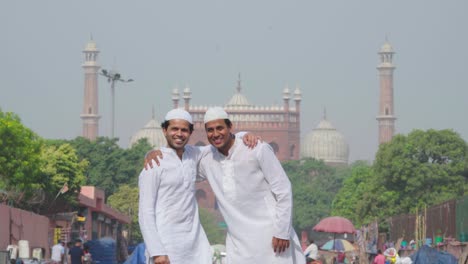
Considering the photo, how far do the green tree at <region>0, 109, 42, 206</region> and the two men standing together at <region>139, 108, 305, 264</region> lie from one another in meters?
Result: 25.4

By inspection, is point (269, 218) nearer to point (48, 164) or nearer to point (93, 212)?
point (48, 164)

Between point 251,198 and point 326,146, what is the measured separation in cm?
14445

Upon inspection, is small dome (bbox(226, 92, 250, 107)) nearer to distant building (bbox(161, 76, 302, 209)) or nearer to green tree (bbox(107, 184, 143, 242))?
distant building (bbox(161, 76, 302, 209))

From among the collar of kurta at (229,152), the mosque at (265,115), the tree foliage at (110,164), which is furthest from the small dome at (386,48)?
the collar of kurta at (229,152)

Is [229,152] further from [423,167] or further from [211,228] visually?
[211,228]

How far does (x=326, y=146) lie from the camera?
151750 millimetres

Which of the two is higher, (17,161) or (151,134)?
(151,134)

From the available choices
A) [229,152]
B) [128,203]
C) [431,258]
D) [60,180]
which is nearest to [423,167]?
[60,180]

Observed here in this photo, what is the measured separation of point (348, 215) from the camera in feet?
226

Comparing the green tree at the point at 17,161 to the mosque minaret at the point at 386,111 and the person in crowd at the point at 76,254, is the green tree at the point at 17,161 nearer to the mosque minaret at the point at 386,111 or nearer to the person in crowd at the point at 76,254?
the person in crowd at the point at 76,254

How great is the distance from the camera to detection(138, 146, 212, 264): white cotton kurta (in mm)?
7574

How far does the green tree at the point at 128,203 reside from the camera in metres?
A: 62.8

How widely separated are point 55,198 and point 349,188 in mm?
40992

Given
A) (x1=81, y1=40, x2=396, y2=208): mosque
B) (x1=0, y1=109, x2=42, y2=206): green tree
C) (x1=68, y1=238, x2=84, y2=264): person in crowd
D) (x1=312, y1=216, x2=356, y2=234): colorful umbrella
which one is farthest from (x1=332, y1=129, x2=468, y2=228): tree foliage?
(x1=81, y1=40, x2=396, y2=208): mosque
